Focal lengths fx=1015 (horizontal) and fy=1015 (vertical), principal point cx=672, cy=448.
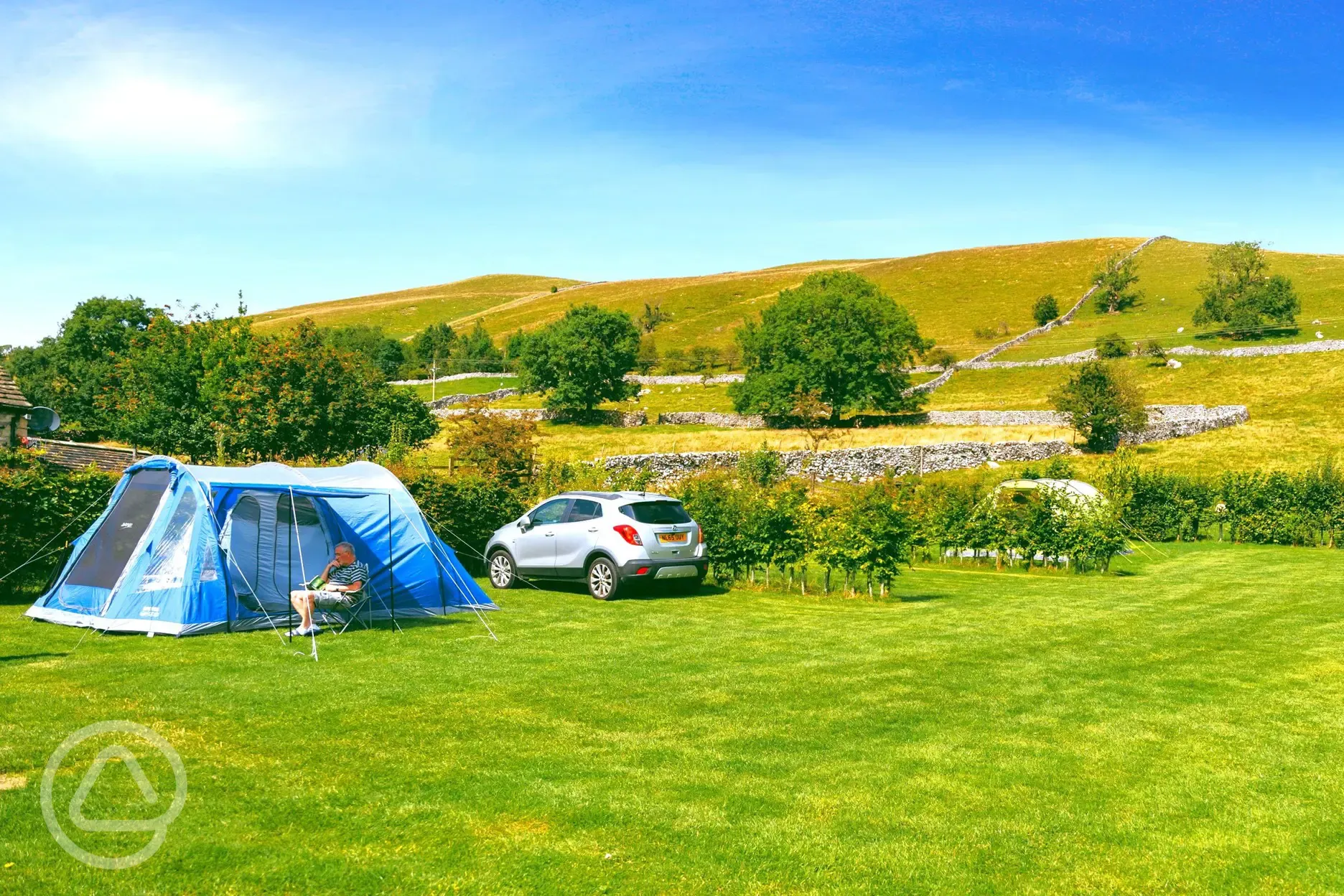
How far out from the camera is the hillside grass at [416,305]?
493 ft

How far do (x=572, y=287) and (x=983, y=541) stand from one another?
152 metres

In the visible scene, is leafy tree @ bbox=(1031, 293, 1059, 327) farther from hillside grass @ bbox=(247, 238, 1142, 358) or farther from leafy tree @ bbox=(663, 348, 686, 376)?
leafy tree @ bbox=(663, 348, 686, 376)

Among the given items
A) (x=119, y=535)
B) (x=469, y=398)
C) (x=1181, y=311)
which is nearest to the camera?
(x=119, y=535)

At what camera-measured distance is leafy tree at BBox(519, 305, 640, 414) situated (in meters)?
70.2

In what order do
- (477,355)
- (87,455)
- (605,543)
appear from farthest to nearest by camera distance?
(477,355) < (87,455) < (605,543)

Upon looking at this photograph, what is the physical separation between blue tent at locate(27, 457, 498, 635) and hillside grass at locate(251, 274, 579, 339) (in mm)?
127006

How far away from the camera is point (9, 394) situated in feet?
82.5

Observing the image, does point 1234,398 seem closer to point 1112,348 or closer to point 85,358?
point 1112,348

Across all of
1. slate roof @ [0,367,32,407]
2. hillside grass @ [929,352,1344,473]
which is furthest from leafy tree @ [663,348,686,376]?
slate roof @ [0,367,32,407]

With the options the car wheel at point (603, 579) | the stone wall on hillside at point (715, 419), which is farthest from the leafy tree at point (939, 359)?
the car wheel at point (603, 579)

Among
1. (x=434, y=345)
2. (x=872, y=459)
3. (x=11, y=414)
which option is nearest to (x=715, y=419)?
(x=872, y=459)

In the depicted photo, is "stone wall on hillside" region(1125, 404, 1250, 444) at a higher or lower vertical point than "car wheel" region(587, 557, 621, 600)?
lower

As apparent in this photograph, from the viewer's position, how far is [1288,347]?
66.4 metres

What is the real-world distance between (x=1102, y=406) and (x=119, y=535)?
42963mm
